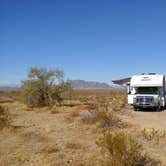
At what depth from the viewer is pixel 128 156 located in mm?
6887

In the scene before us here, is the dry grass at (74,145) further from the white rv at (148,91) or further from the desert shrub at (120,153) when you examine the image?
the white rv at (148,91)

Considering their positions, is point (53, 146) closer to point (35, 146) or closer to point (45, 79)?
point (35, 146)

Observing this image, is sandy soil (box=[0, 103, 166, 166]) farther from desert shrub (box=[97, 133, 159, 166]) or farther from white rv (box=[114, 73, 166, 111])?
white rv (box=[114, 73, 166, 111])

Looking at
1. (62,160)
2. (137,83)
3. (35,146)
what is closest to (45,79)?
(137,83)

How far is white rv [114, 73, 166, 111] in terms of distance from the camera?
23.2 meters

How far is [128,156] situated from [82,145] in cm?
308

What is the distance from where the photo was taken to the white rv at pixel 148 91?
23195 mm

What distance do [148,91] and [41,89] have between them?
10460mm

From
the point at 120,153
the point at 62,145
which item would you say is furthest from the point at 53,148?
the point at 120,153

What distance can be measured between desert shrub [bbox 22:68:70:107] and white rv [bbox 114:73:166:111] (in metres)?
7.43

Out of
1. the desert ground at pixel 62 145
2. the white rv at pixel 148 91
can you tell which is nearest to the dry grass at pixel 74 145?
the desert ground at pixel 62 145

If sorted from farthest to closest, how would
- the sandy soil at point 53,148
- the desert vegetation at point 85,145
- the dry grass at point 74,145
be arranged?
the dry grass at point 74,145 < the sandy soil at point 53,148 < the desert vegetation at point 85,145

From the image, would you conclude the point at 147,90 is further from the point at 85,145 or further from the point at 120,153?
the point at 120,153

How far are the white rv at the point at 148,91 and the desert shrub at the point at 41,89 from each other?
7432 millimetres
